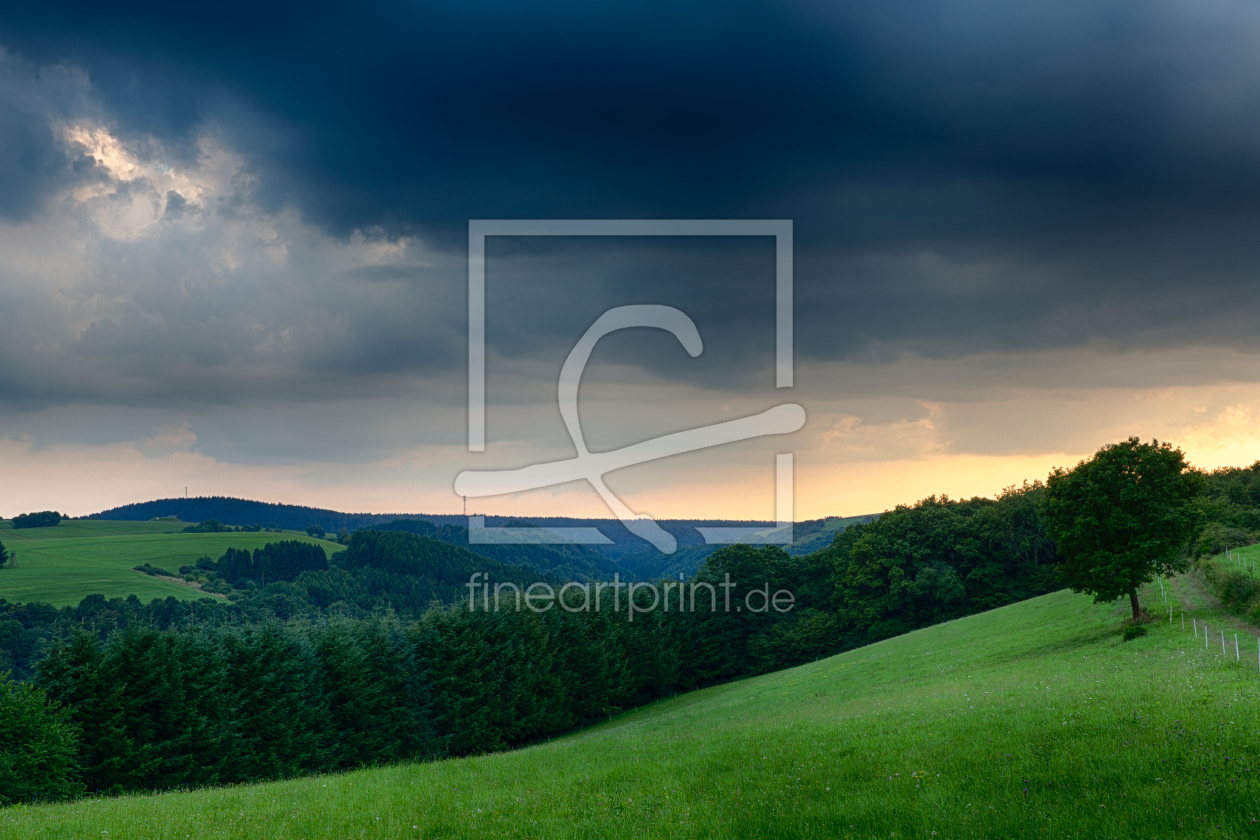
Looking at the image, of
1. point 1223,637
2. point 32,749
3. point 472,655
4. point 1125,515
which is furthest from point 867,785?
point 472,655

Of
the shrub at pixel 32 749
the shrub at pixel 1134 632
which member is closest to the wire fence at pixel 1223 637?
the shrub at pixel 1134 632

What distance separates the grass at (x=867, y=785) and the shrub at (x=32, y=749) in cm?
2025

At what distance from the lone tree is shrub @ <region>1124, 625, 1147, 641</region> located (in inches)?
88.4

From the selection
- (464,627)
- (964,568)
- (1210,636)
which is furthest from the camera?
(964,568)

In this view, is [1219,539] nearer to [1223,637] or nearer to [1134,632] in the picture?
[1134,632]

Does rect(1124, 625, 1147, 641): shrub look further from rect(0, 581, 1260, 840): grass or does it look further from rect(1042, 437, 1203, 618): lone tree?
rect(0, 581, 1260, 840): grass

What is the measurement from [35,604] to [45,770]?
165353 millimetres

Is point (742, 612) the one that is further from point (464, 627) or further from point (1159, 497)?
point (1159, 497)

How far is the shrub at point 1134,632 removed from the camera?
1444 inches

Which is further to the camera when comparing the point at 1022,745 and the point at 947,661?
the point at 947,661

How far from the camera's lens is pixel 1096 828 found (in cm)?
888

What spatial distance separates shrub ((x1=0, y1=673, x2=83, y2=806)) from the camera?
33.8 m

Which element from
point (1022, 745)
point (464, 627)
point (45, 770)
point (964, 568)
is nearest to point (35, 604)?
point (464, 627)

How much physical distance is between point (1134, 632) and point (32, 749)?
171 feet
